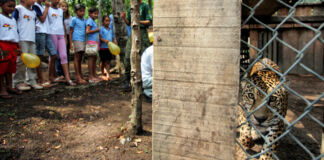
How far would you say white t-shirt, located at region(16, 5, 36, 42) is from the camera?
502 cm

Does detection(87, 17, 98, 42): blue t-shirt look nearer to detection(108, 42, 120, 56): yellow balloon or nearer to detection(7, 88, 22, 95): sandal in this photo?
detection(108, 42, 120, 56): yellow balloon

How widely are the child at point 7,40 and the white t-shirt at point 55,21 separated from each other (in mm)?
965

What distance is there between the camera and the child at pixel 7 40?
4.58 metres

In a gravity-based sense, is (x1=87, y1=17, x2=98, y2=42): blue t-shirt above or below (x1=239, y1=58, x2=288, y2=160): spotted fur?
above

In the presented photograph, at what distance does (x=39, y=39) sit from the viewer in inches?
216

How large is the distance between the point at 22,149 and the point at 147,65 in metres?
2.85

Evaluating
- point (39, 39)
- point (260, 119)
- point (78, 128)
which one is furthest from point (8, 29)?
point (260, 119)

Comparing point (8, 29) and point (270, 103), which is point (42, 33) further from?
point (270, 103)

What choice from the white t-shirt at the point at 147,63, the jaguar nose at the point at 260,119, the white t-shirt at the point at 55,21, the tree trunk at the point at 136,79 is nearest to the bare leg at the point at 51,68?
the white t-shirt at the point at 55,21

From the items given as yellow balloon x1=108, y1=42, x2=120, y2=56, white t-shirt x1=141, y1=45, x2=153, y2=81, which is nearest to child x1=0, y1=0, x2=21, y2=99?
yellow balloon x1=108, y1=42, x2=120, y2=56

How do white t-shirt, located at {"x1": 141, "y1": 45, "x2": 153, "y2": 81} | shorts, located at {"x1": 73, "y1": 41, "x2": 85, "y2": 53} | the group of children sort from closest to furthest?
the group of children
white t-shirt, located at {"x1": 141, "y1": 45, "x2": 153, "y2": 81}
shorts, located at {"x1": 73, "y1": 41, "x2": 85, "y2": 53}

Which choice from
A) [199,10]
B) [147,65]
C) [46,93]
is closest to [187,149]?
[199,10]

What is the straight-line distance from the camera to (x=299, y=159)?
2828 mm

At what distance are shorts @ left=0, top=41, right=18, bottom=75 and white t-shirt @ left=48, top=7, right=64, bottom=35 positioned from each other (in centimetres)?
106
